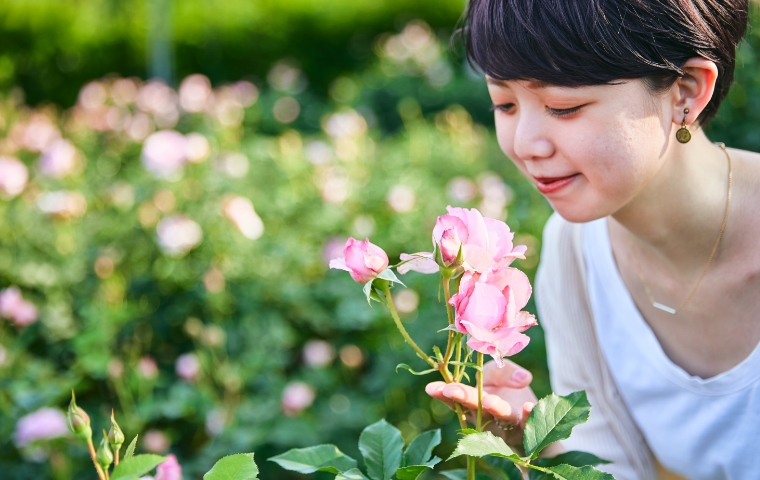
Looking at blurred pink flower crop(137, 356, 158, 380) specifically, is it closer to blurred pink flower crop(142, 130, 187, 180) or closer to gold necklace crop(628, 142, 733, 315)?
blurred pink flower crop(142, 130, 187, 180)

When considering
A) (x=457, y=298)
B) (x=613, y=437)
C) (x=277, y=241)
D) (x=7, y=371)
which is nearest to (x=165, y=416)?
(x=7, y=371)

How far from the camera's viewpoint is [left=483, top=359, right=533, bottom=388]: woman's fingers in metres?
1.07

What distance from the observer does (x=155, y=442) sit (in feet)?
6.97

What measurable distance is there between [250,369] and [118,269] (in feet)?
2.13

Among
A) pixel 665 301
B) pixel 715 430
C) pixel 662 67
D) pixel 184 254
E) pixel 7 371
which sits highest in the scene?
pixel 662 67

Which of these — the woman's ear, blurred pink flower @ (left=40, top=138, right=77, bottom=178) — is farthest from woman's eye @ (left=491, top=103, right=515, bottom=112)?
blurred pink flower @ (left=40, top=138, right=77, bottom=178)

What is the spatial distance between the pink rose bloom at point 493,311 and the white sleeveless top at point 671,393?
700 millimetres

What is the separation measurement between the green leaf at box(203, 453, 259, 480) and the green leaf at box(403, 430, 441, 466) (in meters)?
0.19

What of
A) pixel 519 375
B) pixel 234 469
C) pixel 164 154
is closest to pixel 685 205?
pixel 519 375

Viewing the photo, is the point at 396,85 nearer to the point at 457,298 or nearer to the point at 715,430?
the point at 715,430

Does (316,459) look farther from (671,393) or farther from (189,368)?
(189,368)

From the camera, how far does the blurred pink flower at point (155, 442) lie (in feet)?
6.97

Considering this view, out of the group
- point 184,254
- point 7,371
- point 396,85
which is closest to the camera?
point 7,371

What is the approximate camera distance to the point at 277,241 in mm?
2648
